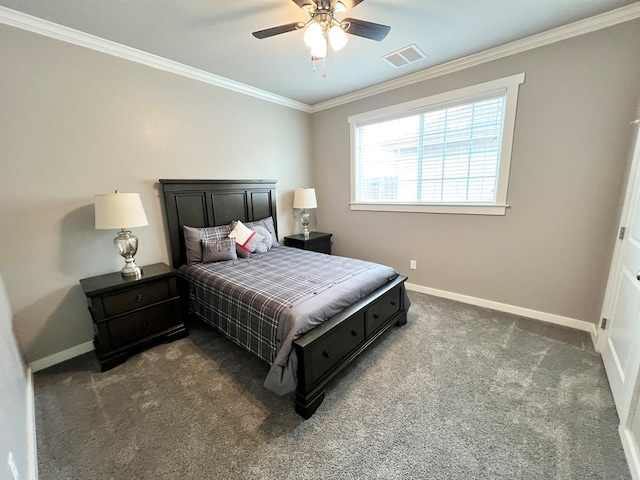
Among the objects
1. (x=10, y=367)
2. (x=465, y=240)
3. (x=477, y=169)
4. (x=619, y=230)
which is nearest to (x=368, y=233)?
(x=465, y=240)

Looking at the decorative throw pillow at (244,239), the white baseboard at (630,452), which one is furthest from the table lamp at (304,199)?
the white baseboard at (630,452)

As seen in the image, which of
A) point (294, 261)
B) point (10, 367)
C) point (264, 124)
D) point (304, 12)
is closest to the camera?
point (10, 367)

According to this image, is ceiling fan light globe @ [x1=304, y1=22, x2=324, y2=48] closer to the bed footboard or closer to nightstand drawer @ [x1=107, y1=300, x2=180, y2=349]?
the bed footboard

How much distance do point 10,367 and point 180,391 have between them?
0.91 meters

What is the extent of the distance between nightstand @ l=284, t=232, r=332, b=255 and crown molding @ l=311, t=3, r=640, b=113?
1988 millimetres

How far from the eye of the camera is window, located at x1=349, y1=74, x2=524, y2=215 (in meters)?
2.62

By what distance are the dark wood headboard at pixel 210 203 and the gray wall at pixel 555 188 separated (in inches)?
81.0

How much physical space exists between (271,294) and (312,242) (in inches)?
74.2

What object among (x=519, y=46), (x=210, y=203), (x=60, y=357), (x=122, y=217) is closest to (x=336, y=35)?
(x=519, y=46)

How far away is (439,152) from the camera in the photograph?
3027mm

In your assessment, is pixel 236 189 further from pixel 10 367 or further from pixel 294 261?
pixel 10 367

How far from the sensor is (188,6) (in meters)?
1.81

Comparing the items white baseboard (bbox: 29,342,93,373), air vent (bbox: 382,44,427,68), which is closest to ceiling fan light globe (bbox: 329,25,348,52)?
air vent (bbox: 382,44,427,68)

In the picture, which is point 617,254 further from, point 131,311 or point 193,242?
point 131,311
